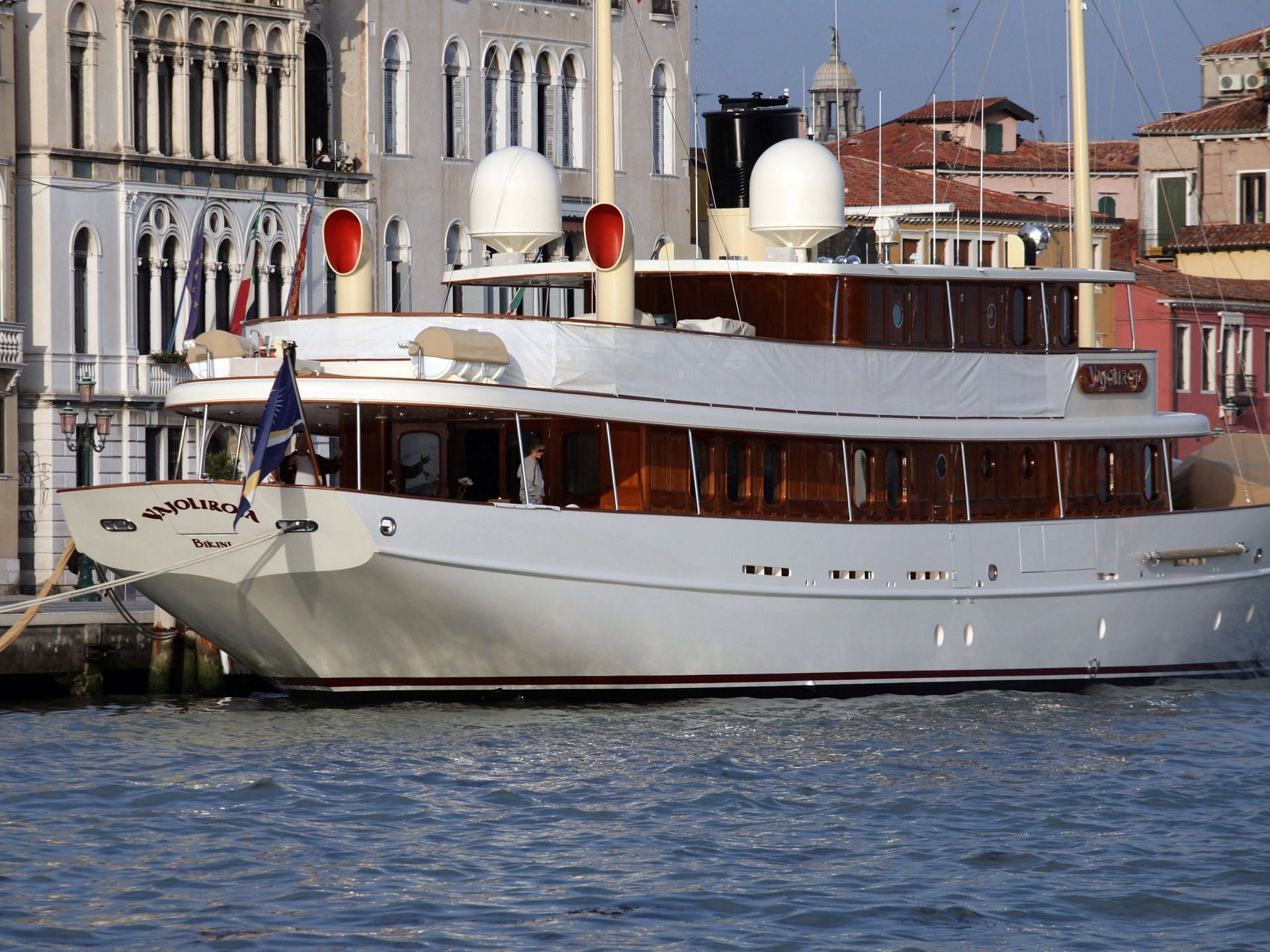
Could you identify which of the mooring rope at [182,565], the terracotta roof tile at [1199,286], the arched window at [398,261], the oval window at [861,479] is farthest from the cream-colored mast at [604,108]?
the terracotta roof tile at [1199,286]

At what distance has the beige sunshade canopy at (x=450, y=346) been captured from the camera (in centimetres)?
2289

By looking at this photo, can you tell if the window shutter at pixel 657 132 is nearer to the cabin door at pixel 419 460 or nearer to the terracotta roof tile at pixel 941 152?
the terracotta roof tile at pixel 941 152

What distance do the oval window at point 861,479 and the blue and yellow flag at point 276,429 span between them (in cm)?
639

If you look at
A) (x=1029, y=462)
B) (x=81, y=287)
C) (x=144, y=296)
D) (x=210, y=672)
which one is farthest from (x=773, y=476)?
(x=144, y=296)

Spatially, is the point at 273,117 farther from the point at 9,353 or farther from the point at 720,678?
the point at 720,678

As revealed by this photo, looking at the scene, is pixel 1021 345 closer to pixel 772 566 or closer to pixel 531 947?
pixel 772 566

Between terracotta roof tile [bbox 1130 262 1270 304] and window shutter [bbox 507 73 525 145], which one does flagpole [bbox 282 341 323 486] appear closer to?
window shutter [bbox 507 73 525 145]

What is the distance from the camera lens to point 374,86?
42.9 metres

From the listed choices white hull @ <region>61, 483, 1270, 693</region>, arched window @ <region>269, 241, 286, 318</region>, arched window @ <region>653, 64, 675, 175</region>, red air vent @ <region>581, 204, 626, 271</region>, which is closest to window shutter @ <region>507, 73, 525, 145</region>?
arched window @ <region>653, 64, 675, 175</region>

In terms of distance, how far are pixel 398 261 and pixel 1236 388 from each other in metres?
22.9

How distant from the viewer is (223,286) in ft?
135

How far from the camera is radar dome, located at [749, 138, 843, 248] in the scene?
2666 centimetres

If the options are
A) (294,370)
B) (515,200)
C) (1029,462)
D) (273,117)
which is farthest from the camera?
(273,117)

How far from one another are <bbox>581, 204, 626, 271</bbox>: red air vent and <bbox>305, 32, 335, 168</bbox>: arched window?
18743 mm
